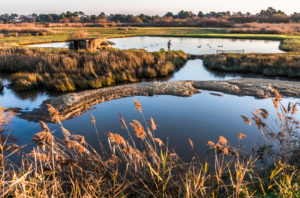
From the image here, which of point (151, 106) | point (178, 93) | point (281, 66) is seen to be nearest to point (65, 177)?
point (151, 106)

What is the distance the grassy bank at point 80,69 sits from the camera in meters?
12.1

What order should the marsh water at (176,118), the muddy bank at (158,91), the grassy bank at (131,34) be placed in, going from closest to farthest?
the marsh water at (176,118) < the muddy bank at (158,91) < the grassy bank at (131,34)

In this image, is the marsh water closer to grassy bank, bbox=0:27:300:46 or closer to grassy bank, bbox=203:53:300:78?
grassy bank, bbox=203:53:300:78

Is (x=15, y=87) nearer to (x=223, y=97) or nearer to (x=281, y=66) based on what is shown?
(x=223, y=97)

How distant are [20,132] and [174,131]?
4.85 meters

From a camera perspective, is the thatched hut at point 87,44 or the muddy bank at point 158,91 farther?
the thatched hut at point 87,44

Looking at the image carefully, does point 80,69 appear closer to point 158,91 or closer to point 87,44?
point 158,91

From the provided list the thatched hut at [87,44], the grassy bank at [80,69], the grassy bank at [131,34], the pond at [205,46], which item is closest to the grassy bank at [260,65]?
the grassy bank at [80,69]

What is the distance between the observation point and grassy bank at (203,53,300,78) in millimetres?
14721

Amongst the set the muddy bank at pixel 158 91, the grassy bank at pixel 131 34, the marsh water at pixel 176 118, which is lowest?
the marsh water at pixel 176 118

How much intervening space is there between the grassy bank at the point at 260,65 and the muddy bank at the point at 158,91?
358 centimetres

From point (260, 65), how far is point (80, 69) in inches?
486

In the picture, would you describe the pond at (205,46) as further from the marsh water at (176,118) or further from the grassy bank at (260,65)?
the marsh water at (176,118)

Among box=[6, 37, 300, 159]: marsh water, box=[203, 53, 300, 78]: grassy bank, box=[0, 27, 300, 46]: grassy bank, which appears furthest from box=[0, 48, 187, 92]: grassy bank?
box=[0, 27, 300, 46]: grassy bank
